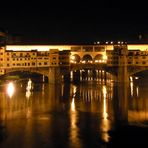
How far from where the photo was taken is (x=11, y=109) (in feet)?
70.5

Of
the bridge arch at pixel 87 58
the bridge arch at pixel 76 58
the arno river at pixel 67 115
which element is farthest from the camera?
the bridge arch at pixel 87 58

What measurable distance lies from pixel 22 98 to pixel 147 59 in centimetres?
1444

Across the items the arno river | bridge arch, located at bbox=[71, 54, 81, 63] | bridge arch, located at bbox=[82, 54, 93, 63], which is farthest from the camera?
bridge arch, located at bbox=[82, 54, 93, 63]

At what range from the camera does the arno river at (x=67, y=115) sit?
1531 cm

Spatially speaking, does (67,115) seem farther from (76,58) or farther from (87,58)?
(87,58)

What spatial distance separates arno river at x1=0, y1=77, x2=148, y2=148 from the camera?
1531cm

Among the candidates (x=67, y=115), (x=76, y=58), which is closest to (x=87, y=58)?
(x=76, y=58)

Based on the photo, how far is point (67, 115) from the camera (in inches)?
798

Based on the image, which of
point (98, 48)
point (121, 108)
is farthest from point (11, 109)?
point (98, 48)

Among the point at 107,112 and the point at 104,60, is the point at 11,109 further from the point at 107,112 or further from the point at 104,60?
the point at 104,60

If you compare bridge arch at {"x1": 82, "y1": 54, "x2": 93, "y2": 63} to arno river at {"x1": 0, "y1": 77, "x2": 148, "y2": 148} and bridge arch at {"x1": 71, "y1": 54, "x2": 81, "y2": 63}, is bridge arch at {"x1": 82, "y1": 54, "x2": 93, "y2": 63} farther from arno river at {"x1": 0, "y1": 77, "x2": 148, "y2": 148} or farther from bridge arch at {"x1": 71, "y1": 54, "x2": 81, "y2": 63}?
arno river at {"x1": 0, "y1": 77, "x2": 148, "y2": 148}

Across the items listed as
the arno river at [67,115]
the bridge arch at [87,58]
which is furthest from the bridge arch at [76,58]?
the arno river at [67,115]

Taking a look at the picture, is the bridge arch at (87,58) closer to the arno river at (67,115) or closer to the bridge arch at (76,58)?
the bridge arch at (76,58)

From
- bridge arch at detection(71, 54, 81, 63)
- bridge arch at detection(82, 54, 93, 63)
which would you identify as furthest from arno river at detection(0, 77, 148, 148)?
bridge arch at detection(82, 54, 93, 63)
